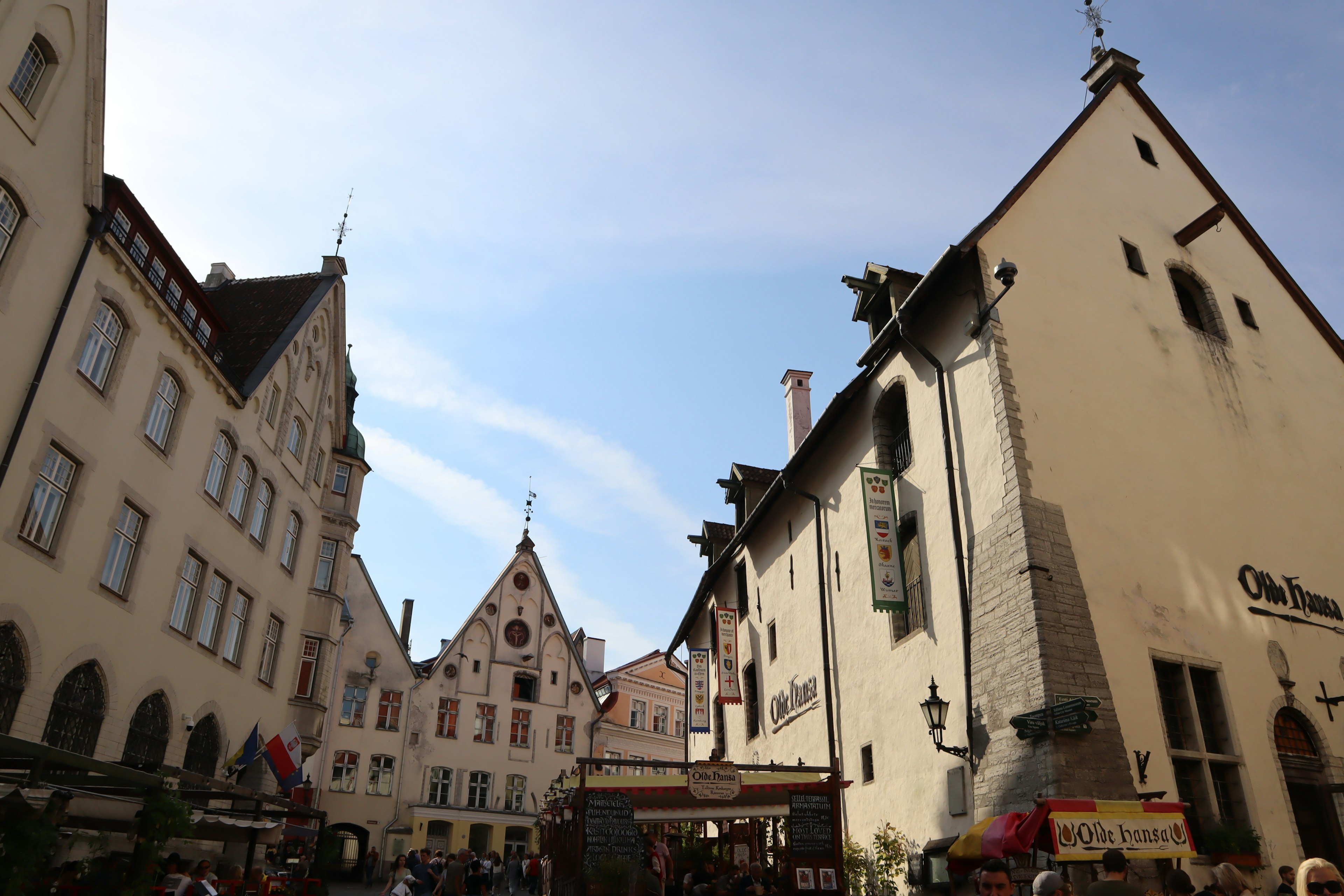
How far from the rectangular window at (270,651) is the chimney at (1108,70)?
2138 cm

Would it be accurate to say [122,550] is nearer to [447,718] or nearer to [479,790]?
[447,718]

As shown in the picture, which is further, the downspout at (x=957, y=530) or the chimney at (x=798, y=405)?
the chimney at (x=798, y=405)

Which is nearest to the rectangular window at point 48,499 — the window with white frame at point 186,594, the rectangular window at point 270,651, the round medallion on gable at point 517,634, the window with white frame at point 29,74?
the window with white frame at point 186,594

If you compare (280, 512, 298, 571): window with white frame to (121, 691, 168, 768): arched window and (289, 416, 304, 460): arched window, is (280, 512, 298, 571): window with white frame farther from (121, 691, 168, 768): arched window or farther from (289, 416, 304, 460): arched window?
(121, 691, 168, 768): arched window

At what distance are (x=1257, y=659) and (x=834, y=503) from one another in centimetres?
779

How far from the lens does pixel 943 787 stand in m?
13.0

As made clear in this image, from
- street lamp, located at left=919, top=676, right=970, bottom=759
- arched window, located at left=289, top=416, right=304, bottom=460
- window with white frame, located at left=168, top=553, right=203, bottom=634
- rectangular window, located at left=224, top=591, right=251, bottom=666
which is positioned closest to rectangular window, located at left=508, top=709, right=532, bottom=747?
arched window, located at left=289, top=416, right=304, bottom=460

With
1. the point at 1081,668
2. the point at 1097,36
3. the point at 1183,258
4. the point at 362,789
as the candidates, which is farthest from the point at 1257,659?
the point at 362,789

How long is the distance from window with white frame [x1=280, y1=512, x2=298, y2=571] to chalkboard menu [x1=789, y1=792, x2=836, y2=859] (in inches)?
559

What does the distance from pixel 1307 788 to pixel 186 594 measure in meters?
18.6

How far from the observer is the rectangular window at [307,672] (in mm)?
23625

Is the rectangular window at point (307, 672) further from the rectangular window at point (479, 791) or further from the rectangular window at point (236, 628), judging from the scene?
the rectangular window at point (479, 791)

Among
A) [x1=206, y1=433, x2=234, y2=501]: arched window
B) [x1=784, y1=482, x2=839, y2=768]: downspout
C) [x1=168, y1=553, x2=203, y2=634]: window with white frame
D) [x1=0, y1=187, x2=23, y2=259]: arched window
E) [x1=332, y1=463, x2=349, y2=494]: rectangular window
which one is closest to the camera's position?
[x1=0, y1=187, x2=23, y2=259]: arched window

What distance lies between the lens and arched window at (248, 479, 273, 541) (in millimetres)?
20391
